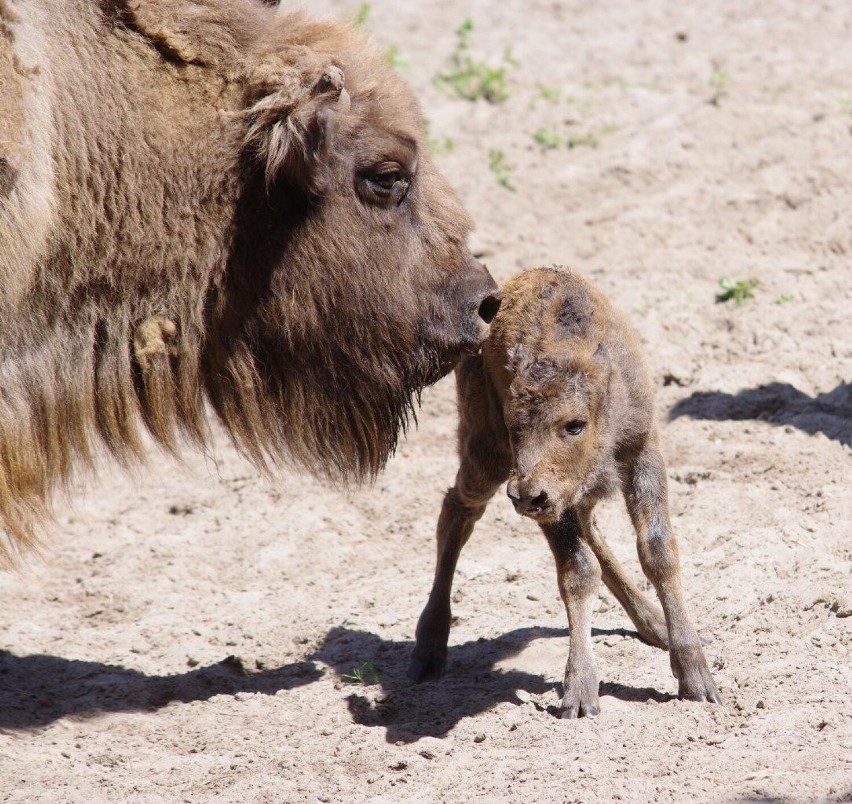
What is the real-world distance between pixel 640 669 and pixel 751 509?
1.17 metres

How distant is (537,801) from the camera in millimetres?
4105

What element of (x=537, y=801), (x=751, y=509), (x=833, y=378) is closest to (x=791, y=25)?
(x=833, y=378)

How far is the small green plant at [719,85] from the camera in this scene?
10.6 m

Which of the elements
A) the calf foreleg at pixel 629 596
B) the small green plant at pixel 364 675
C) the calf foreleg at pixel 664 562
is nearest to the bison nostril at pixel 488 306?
the calf foreleg at pixel 664 562

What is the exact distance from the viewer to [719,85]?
10.8 m

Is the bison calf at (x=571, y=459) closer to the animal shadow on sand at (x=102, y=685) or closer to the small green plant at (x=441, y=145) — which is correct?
the animal shadow on sand at (x=102, y=685)

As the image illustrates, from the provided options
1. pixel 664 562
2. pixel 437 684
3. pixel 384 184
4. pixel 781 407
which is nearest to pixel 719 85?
pixel 781 407

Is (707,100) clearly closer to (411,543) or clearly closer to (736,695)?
(411,543)

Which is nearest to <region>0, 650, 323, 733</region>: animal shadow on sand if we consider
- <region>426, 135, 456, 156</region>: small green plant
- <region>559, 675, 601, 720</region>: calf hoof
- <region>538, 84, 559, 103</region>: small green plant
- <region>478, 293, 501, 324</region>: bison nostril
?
<region>559, 675, 601, 720</region>: calf hoof

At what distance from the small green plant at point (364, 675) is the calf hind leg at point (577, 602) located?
2.91 ft

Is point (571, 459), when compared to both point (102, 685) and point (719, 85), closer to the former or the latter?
point (102, 685)

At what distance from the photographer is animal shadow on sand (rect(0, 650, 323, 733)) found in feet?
16.9

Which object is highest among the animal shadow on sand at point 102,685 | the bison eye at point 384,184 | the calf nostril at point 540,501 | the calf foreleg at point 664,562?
the bison eye at point 384,184

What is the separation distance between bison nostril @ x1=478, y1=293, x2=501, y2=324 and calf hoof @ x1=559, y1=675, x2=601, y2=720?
1402 mm
